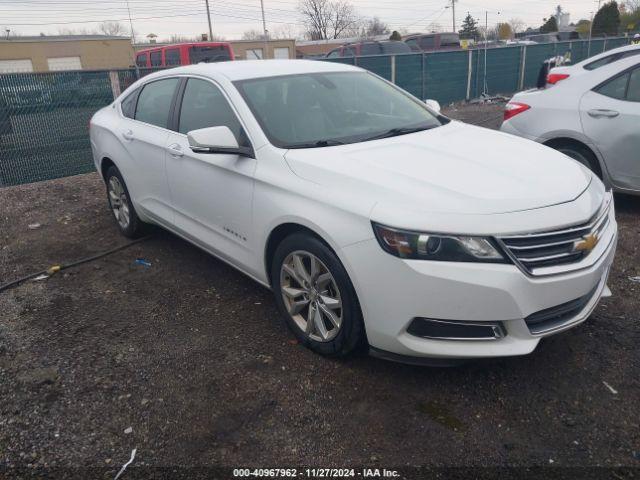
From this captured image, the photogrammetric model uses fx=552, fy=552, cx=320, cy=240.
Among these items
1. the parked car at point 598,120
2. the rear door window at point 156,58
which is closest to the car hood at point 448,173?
the parked car at point 598,120

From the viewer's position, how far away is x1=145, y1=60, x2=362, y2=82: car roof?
400 centimetres

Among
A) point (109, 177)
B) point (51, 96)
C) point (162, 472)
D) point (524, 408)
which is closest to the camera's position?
point (162, 472)

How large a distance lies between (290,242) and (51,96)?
6.93m

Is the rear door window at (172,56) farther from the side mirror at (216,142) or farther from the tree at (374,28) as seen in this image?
the tree at (374,28)

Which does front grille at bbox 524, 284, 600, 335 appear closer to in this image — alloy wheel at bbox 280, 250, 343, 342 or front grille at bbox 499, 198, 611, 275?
front grille at bbox 499, 198, 611, 275

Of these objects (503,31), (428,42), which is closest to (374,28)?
(503,31)

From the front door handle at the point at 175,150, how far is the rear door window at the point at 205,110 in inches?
5.2

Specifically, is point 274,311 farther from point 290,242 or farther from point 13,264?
point 13,264

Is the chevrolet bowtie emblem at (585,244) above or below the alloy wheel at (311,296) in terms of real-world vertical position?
above

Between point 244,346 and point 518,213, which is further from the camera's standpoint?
point 244,346

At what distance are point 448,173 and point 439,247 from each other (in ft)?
1.79

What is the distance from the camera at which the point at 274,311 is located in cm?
391

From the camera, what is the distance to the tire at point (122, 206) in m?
5.21

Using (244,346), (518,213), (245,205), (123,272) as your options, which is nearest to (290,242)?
(245,205)
